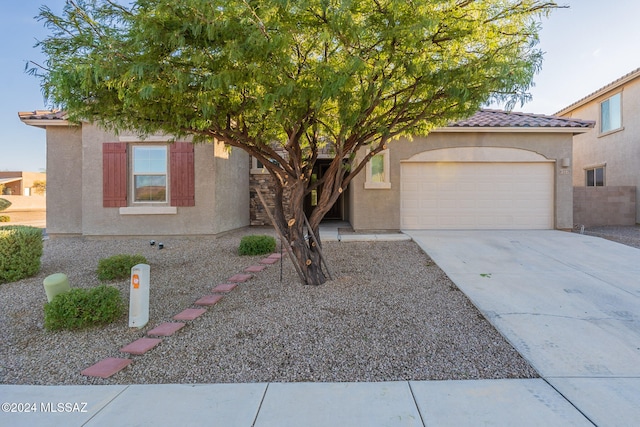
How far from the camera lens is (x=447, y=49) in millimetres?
4480

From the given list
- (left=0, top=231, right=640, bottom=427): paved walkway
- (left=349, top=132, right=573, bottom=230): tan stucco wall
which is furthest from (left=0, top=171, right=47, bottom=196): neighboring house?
(left=0, top=231, right=640, bottom=427): paved walkway

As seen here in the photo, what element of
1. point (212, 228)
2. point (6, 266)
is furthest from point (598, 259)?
point (6, 266)

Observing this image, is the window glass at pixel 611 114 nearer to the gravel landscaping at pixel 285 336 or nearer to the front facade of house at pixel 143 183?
the gravel landscaping at pixel 285 336

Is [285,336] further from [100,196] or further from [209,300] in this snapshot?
[100,196]

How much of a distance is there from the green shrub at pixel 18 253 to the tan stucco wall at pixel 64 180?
4.50 metres

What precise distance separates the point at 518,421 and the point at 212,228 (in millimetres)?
9208

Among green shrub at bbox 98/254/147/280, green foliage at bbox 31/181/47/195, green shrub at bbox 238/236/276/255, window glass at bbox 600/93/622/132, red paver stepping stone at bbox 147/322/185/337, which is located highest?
window glass at bbox 600/93/622/132

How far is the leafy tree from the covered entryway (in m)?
6.57

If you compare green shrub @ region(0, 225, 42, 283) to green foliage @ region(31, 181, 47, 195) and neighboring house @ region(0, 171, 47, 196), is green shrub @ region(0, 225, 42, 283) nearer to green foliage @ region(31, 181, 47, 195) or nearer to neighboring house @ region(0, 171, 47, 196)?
neighboring house @ region(0, 171, 47, 196)

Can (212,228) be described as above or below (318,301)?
above

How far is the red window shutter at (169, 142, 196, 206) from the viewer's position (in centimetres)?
1024

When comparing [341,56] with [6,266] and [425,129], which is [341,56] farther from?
[6,266]

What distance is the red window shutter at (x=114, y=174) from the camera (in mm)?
10086

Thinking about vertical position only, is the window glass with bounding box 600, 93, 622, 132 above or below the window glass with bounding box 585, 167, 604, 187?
above
